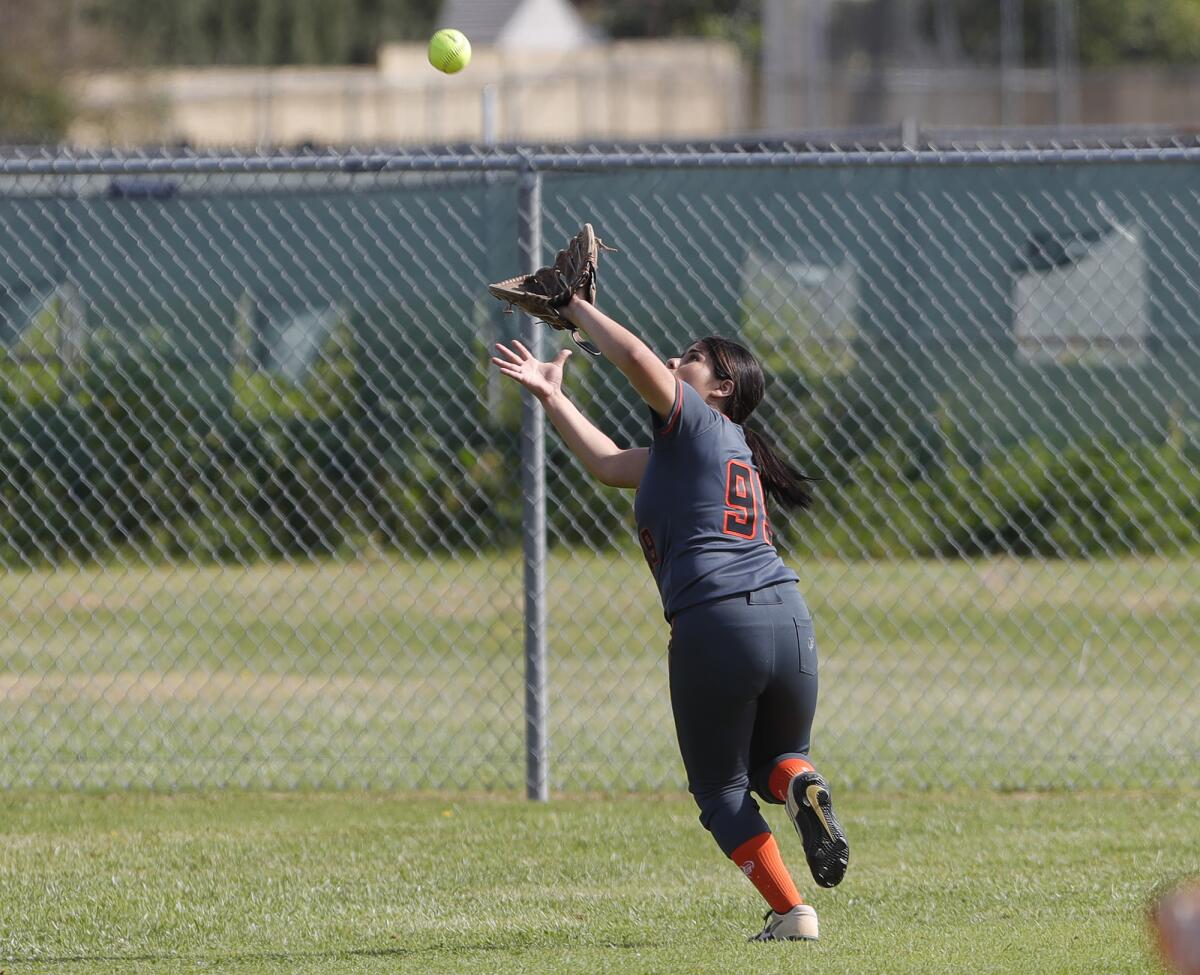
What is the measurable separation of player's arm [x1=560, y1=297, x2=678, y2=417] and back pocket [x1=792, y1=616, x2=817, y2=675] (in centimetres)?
65

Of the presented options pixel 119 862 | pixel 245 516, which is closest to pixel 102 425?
pixel 245 516

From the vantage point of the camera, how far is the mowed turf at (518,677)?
6.79 meters

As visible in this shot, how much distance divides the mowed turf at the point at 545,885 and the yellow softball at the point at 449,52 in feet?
8.54

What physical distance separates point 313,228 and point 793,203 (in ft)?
10.2

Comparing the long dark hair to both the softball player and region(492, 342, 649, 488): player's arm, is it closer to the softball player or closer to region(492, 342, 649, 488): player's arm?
the softball player

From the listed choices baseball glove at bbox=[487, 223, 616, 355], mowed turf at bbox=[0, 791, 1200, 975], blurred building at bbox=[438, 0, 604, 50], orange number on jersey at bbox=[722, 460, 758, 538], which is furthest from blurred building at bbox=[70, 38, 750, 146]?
orange number on jersey at bbox=[722, 460, 758, 538]

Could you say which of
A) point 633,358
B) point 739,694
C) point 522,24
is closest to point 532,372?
point 633,358

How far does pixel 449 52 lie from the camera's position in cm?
532

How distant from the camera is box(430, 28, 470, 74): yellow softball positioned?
5.32 m

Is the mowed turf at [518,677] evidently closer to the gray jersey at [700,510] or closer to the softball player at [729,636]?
the softball player at [729,636]

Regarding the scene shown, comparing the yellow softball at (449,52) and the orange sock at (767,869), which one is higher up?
the yellow softball at (449,52)

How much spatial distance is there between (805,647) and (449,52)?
7.87 feet

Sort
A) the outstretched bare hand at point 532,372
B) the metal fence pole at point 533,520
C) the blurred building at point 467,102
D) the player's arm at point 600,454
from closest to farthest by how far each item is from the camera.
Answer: the outstretched bare hand at point 532,372 < the player's arm at point 600,454 < the metal fence pole at point 533,520 < the blurred building at point 467,102

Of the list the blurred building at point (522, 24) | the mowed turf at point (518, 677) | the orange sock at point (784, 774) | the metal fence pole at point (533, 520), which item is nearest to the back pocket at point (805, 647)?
the orange sock at point (784, 774)
